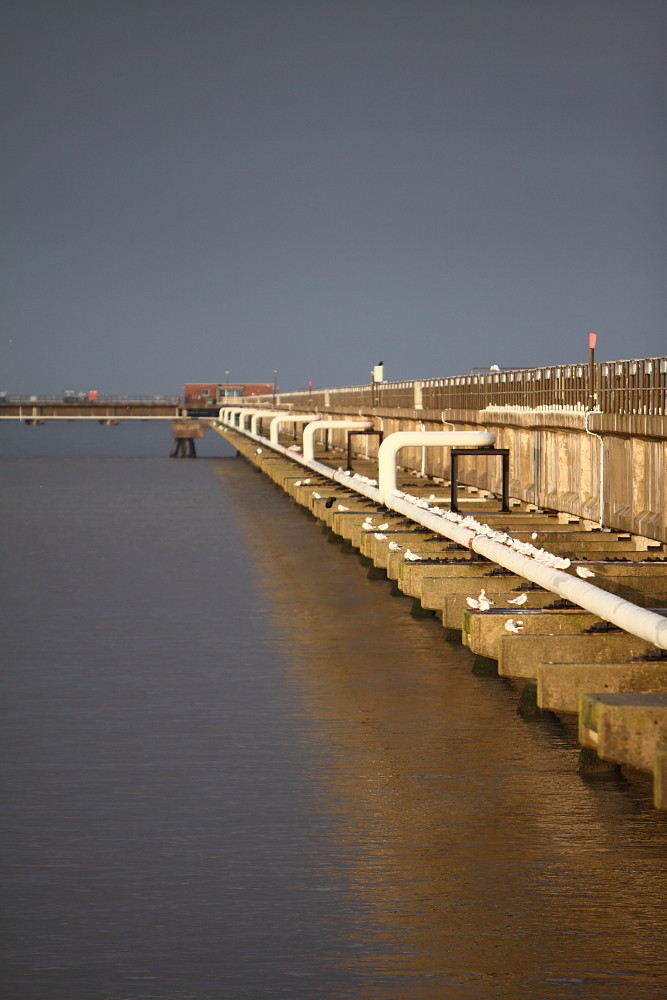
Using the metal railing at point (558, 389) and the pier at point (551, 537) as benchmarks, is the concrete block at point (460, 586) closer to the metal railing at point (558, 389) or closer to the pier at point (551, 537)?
the pier at point (551, 537)

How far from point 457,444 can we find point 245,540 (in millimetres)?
11289

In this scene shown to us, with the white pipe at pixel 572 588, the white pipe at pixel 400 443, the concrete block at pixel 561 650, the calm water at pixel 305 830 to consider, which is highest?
the white pipe at pixel 400 443

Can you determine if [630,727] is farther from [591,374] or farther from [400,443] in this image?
[400,443]

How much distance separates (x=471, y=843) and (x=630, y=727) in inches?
60.9

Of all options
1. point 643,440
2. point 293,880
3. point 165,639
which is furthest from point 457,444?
point 293,880

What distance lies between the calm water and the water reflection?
0.02 m

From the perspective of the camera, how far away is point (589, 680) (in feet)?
52.1

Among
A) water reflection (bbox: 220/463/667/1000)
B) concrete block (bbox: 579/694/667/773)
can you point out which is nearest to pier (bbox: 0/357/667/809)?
concrete block (bbox: 579/694/667/773)

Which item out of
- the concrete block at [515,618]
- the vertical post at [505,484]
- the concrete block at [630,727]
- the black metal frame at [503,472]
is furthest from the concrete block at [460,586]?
the vertical post at [505,484]

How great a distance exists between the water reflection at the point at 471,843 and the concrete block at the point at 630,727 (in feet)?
1.46

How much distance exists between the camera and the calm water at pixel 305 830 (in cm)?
1014

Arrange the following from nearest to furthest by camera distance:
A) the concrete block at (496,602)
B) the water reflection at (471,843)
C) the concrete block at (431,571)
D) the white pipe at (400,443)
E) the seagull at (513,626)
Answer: the water reflection at (471,843), the seagull at (513,626), the concrete block at (496,602), the concrete block at (431,571), the white pipe at (400,443)

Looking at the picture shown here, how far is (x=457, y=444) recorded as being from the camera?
38.2 m

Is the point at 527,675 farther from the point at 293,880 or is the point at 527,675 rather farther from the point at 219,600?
the point at 219,600
